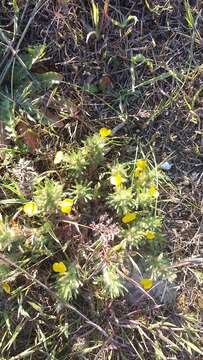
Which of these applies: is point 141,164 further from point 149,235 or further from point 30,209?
point 30,209

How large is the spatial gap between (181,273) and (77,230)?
61 centimetres

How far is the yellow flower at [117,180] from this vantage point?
8.14ft

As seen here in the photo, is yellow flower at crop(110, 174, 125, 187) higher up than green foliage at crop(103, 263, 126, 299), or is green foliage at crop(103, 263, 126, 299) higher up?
yellow flower at crop(110, 174, 125, 187)

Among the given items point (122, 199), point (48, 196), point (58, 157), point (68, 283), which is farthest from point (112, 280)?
point (58, 157)

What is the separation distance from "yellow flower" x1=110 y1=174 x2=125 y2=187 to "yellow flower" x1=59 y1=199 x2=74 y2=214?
22cm

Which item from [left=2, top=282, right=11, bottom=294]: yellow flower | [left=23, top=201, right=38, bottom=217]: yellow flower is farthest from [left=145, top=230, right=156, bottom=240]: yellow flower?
[left=2, top=282, right=11, bottom=294]: yellow flower

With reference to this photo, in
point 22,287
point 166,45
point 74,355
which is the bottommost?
point 74,355

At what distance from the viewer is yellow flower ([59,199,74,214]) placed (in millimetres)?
2451

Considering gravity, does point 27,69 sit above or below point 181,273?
above

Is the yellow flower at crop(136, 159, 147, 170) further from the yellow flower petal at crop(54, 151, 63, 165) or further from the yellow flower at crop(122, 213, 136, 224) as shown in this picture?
the yellow flower petal at crop(54, 151, 63, 165)

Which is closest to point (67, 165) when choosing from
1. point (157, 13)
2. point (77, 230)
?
point (77, 230)

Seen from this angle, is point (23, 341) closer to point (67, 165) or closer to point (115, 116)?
point (67, 165)

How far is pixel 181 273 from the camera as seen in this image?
107 inches

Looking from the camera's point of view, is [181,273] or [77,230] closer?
[77,230]
